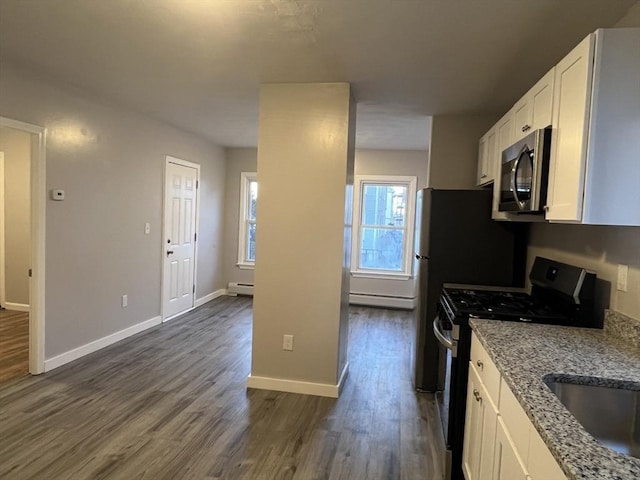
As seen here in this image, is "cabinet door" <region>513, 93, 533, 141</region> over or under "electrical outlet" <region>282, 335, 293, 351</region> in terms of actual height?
over

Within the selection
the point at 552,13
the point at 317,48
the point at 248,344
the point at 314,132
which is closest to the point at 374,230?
the point at 248,344

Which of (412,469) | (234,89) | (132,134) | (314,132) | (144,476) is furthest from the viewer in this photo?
(132,134)

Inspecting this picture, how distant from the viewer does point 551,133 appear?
1859 millimetres

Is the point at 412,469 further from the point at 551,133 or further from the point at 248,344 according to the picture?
the point at 248,344

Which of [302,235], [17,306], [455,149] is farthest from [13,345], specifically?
[455,149]

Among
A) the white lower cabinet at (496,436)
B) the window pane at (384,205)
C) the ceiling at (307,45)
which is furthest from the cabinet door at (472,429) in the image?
the window pane at (384,205)

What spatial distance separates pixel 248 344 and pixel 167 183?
218cm

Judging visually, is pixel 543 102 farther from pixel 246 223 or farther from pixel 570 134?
pixel 246 223

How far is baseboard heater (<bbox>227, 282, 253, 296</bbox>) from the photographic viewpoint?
22.2 feet

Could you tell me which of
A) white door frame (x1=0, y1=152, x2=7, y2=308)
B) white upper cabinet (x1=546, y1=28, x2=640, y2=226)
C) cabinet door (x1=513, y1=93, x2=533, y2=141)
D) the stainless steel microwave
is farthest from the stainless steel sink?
white door frame (x1=0, y1=152, x2=7, y2=308)

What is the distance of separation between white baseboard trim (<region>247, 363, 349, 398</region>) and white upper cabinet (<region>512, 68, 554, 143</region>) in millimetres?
2179

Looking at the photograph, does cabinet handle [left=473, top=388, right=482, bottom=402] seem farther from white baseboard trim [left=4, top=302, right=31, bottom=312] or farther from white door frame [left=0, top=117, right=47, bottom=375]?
white baseboard trim [left=4, top=302, right=31, bottom=312]

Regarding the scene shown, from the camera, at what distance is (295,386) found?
3271 millimetres

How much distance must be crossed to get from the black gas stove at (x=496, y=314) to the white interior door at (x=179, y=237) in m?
3.69
